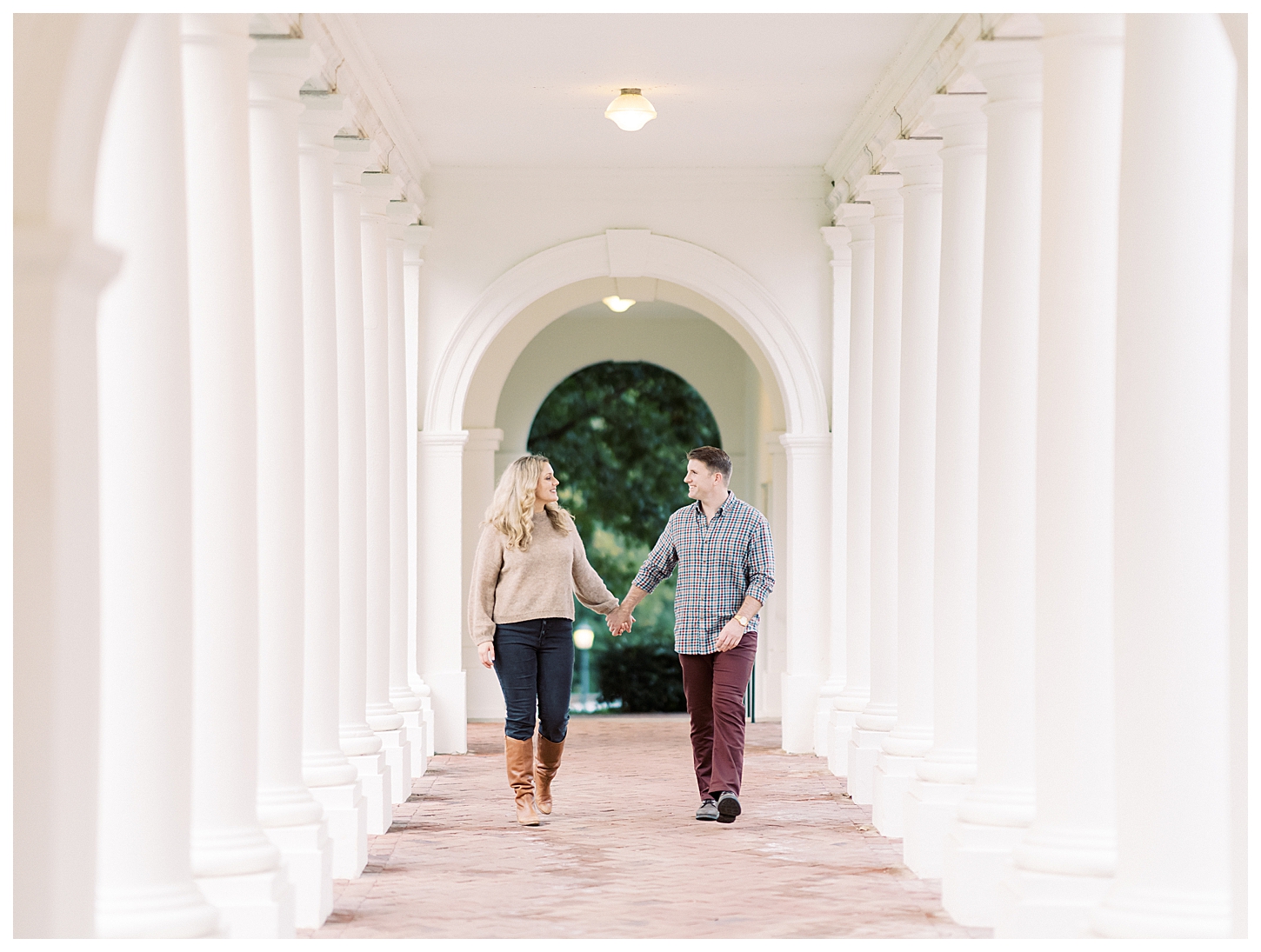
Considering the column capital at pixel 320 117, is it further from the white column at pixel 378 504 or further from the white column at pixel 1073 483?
the white column at pixel 1073 483

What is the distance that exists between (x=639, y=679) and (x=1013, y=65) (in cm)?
2347

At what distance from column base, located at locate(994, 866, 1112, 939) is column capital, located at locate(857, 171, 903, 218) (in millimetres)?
6676

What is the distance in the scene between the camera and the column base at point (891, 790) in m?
9.55

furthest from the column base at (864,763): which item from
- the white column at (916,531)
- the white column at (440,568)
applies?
the white column at (440,568)

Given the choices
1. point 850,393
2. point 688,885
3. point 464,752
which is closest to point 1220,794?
point 688,885

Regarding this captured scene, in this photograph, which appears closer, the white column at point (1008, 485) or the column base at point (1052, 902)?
the column base at point (1052, 902)

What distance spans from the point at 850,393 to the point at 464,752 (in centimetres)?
500

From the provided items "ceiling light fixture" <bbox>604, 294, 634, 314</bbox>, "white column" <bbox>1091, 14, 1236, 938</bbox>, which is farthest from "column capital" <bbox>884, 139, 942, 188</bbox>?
"ceiling light fixture" <bbox>604, 294, 634, 314</bbox>

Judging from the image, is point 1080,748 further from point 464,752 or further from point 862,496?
point 464,752

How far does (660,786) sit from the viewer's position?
1188 cm

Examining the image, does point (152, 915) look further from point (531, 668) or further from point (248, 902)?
point (531, 668)

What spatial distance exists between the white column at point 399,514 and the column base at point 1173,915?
26.9ft

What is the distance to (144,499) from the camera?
536 centimetres

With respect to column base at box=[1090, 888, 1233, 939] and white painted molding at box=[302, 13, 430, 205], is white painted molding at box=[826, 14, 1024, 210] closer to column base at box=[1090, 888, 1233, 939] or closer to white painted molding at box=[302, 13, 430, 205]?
white painted molding at box=[302, 13, 430, 205]
